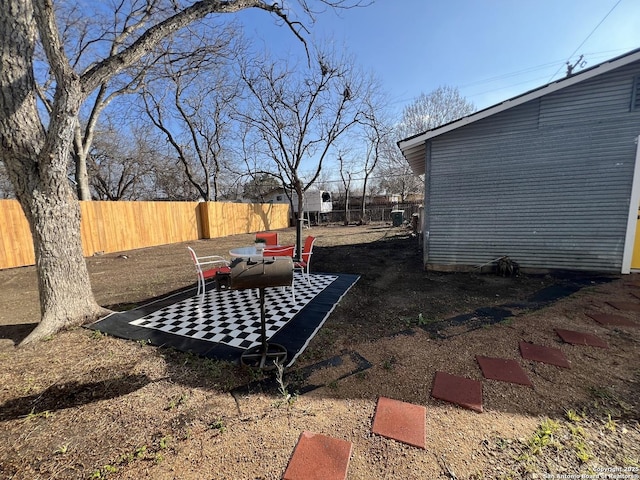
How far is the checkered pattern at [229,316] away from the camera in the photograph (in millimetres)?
3047

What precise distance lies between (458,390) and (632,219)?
17.8 ft

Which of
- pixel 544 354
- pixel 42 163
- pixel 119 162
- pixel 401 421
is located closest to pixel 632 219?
pixel 544 354

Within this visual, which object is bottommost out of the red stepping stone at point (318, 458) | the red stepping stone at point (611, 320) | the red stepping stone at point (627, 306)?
the red stepping stone at point (318, 458)

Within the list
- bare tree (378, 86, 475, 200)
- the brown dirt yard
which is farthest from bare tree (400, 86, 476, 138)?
the brown dirt yard

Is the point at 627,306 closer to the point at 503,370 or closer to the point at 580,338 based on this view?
the point at 580,338

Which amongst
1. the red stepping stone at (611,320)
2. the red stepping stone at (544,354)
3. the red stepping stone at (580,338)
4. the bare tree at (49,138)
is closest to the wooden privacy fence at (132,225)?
the bare tree at (49,138)

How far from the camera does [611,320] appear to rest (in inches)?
122

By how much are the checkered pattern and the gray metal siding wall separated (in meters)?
3.63

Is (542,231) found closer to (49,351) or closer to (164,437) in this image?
(164,437)

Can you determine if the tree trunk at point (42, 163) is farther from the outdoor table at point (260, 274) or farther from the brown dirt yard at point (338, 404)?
the outdoor table at point (260, 274)

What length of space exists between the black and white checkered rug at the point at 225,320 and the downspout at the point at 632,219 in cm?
521

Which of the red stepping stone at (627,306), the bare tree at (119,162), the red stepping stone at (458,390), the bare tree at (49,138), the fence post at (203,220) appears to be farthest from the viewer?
the bare tree at (119,162)

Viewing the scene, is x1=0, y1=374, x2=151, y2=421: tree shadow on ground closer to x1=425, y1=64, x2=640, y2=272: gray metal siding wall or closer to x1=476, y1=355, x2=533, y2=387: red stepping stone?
x1=476, y1=355, x2=533, y2=387: red stepping stone

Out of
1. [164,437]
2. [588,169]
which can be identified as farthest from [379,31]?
[164,437]
